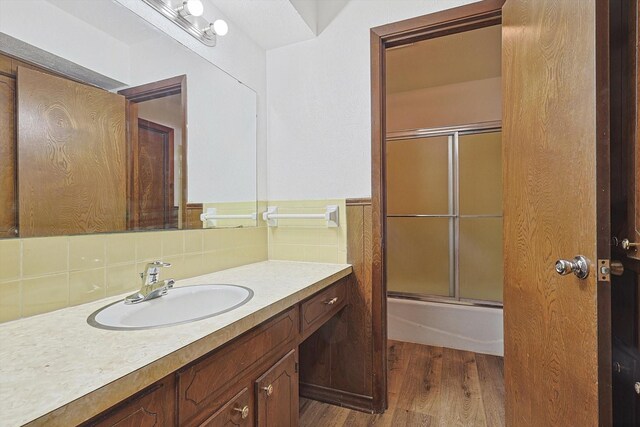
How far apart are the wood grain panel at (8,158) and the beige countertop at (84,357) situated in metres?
0.27

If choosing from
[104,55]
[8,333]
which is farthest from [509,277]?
[104,55]

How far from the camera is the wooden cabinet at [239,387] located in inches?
24.8

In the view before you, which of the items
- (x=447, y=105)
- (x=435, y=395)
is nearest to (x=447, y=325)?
(x=435, y=395)

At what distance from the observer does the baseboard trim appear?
1.67 meters

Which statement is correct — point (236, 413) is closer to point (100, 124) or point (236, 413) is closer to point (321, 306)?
point (321, 306)

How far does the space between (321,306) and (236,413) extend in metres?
0.56

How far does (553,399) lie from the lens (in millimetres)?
1048

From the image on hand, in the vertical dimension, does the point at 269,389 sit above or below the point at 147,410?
below

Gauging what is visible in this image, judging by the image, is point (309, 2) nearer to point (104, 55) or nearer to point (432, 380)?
point (104, 55)

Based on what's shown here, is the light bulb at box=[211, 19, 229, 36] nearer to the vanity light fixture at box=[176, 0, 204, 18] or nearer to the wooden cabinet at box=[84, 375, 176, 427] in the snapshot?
the vanity light fixture at box=[176, 0, 204, 18]

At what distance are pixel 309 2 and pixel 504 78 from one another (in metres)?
1.06

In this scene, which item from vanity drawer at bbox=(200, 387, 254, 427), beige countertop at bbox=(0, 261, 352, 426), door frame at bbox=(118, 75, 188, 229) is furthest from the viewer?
door frame at bbox=(118, 75, 188, 229)

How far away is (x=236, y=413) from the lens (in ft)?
2.85

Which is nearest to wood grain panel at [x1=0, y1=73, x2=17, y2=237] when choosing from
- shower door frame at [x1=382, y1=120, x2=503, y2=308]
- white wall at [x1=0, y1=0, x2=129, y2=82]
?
white wall at [x1=0, y1=0, x2=129, y2=82]
